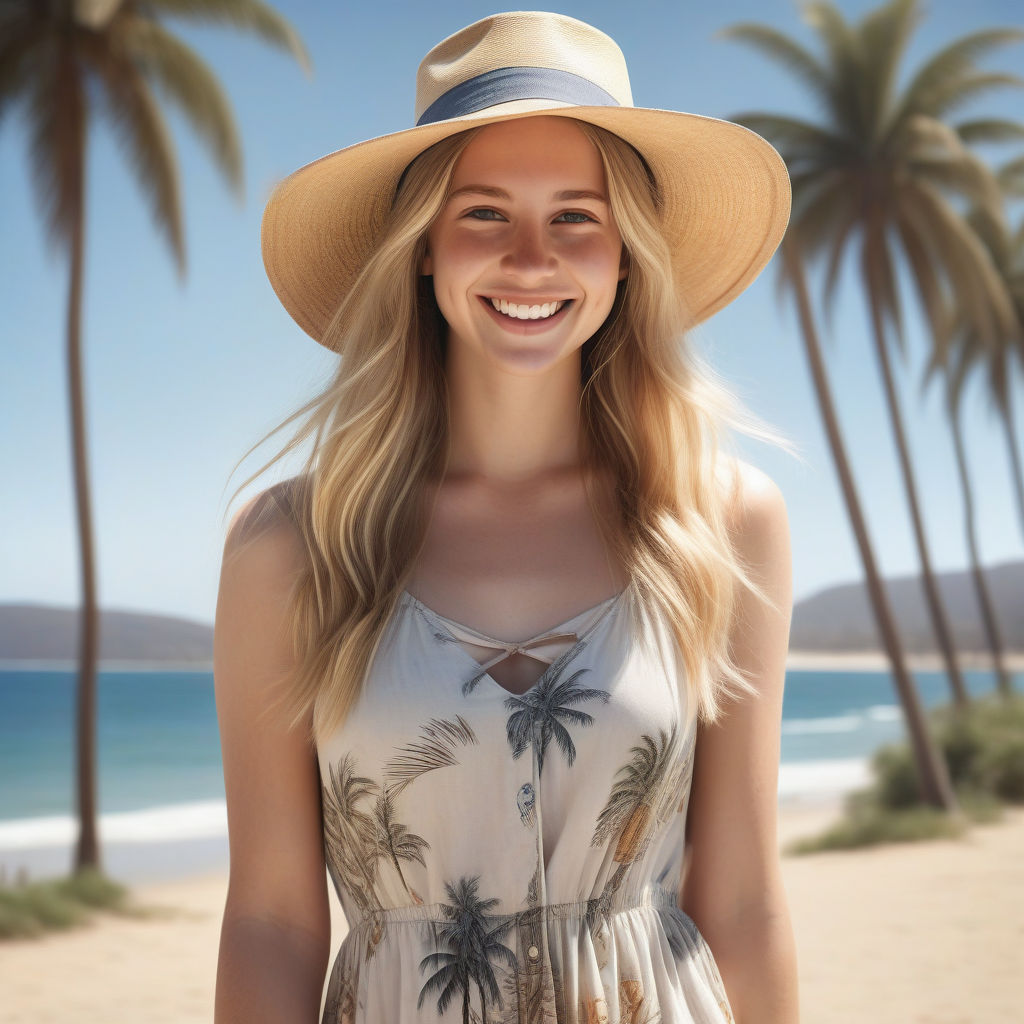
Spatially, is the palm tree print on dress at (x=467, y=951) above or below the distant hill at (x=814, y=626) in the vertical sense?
below

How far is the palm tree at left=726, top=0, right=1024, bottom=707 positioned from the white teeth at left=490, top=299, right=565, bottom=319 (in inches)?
610

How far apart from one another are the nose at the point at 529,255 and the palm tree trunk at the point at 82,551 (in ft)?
37.4

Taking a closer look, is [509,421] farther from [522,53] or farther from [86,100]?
[86,100]

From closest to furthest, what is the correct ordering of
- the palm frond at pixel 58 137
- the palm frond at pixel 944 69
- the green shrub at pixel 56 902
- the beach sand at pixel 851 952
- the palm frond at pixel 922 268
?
the beach sand at pixel 851 952
the palm frond at pixel 58 137
the green shrub at pixel 56 902
the palm frond at pixel 944 69
the palm frond at pixel 922 268

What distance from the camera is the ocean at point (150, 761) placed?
2359 centimetres

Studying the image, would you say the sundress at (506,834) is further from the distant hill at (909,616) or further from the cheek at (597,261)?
the distant hill at (909,616)

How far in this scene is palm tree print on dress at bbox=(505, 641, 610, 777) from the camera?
1.78 meters

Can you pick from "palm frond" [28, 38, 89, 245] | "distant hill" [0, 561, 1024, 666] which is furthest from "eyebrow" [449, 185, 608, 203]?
"distant hill" [0, 561, 1024, 666]

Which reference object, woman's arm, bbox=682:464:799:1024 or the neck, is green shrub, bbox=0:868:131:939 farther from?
woman's arm, bbox=682:464:799:1024

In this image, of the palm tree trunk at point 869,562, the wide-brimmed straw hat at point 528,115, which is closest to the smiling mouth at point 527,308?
the wide-brimmed straw hat at point 528,115

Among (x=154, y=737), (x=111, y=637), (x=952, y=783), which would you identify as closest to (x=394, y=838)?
(x=952, y=783)

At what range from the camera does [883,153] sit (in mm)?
17141

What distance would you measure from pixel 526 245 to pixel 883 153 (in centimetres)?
1685

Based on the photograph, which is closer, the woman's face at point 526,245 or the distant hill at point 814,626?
the woman's face at point 526,245
